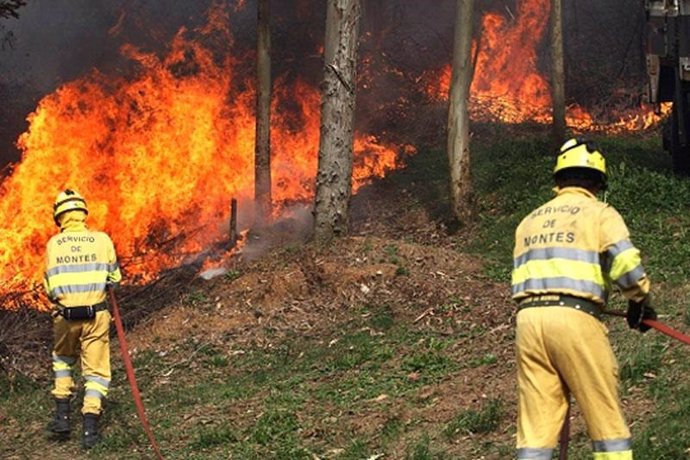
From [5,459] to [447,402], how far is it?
14.2ft

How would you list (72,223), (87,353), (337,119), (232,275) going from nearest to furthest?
(87,353), (72,223), (232,275), (337,119)

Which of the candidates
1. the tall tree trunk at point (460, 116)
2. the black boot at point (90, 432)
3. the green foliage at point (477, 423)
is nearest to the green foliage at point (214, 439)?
the black boot at point (90, 432)

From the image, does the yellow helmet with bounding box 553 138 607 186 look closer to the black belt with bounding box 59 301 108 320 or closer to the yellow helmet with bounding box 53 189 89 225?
the black belt with bounding box 59 301 108 320

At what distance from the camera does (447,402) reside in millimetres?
8656

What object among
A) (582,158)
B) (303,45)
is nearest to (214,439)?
(582,158)

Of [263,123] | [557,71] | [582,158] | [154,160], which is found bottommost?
[154,160]

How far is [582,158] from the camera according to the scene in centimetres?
583

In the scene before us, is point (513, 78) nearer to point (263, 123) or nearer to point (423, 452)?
point (263, 123)

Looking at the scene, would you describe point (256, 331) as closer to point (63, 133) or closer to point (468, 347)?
point (468, 347)

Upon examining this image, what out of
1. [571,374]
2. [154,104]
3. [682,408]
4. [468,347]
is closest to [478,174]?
[154,104]

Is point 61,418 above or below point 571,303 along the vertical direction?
below

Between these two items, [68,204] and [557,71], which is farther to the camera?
[557,71]

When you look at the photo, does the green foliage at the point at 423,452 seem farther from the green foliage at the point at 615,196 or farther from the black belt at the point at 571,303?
the green foliage at the point at 615,196

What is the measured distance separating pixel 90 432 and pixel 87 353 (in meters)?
0.79
